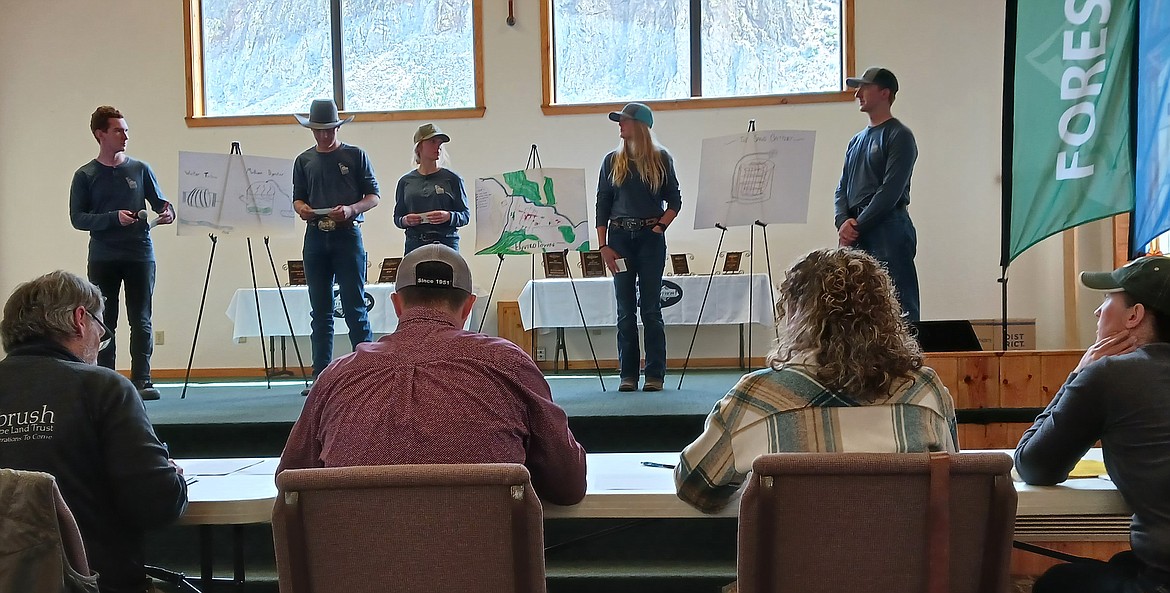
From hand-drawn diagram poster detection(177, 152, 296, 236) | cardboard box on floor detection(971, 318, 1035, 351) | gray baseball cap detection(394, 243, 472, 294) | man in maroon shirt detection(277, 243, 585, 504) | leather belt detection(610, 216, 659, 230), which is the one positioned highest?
hand-drawn diagram poster detection(177, 152, 296, 236)

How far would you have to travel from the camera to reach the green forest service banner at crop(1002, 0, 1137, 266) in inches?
118

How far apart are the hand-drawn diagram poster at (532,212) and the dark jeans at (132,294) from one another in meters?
1.79

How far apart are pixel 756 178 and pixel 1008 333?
10.5 ft

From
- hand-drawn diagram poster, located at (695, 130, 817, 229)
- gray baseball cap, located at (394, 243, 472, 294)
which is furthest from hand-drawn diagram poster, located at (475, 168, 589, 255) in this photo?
gray baseball cap, located at (394, 243, 472, 294)

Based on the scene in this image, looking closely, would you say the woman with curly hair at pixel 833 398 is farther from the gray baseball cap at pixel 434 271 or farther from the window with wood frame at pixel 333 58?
the window with wood frame at pixel 333 58

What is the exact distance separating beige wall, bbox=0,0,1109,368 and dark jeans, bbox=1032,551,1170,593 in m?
5.65

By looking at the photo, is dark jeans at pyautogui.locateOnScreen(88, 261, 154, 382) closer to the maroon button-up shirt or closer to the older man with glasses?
the older man with glasses

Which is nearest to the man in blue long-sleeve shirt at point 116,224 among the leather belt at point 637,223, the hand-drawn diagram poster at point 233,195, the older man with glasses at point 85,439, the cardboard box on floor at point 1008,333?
the hand-drawn diagram poster at point 233,195

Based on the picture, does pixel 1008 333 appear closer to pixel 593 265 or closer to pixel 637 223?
pixel 593 265

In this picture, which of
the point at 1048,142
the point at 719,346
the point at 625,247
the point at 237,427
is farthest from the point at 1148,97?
the point at 719,346

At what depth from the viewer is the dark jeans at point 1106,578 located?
5.77 feet

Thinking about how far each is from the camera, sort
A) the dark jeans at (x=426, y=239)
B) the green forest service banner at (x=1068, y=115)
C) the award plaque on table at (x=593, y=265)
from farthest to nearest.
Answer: the award plaque on table at (x=593, y=265), the dark jeans at (x=426, y=239), the green forest service banner at (x=1068, y=115)

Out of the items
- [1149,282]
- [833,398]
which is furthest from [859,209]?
[833,398]

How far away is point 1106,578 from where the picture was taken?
187 cm
